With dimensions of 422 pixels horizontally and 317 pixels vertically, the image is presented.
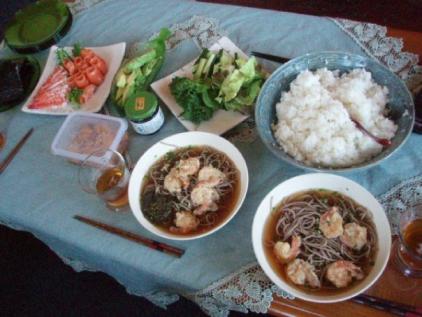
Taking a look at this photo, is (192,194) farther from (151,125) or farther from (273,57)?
(273,57)

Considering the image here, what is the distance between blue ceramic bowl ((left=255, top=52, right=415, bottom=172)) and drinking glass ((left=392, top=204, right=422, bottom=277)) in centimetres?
18

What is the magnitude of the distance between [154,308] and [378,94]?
1.57m

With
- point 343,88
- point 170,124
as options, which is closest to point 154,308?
point 170,124

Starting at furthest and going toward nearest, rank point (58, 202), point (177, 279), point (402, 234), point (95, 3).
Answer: point (95, 3) → point (58, 202) → point (177, 279) → point (402, 234)

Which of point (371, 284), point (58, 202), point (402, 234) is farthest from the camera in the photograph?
point (58, 202)

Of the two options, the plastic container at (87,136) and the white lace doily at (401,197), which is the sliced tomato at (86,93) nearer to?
the plastic container at (87,136)

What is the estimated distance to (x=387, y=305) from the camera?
1.06m

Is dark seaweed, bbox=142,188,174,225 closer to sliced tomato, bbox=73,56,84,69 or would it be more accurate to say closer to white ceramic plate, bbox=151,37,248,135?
white ceramic plate, bbox=151,37,248,135

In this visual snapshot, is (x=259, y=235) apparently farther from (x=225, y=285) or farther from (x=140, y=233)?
(x=140, y=233)

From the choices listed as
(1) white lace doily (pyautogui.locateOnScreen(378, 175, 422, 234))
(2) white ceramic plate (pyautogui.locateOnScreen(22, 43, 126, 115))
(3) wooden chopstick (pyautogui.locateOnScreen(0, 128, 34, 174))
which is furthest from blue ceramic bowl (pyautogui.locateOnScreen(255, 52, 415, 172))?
(3) wooden chopstick (pyautogui.locateOnScreen(0, 128, 34, 174))

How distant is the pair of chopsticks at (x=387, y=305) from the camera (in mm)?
1046

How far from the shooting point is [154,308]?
7.19ft

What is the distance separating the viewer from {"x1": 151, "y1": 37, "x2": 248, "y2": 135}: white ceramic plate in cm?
151

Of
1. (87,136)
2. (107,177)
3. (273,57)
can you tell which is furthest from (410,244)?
(87,136)
